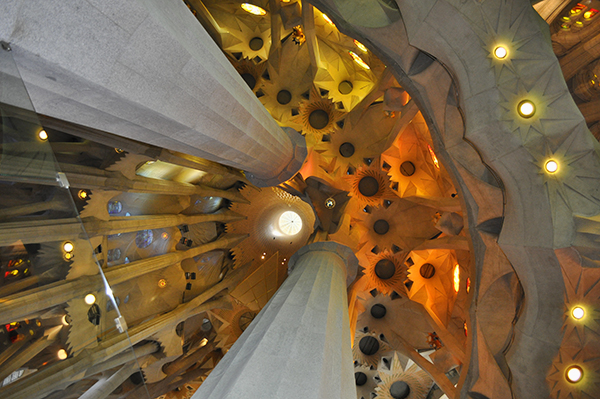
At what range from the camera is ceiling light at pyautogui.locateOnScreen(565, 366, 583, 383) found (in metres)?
5.67

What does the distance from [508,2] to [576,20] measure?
3.18 meters

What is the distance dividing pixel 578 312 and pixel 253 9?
500 inches

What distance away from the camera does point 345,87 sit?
13141mm

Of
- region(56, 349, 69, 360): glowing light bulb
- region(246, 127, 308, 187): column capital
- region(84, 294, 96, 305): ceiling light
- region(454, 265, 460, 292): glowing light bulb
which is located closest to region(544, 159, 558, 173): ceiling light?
region(246, 127, 308, 187): column capital

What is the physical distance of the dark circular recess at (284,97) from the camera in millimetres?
14016

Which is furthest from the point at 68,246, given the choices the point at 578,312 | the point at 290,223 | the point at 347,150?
the point at 290,223

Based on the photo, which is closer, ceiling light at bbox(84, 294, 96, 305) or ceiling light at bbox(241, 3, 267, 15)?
ceiling light at bbox(84, 294, 96, 305)

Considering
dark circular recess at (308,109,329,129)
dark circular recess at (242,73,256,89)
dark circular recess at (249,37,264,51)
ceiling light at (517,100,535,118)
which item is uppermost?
dark circular recess at (249,37,264,51)

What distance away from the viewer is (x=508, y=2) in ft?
17.2

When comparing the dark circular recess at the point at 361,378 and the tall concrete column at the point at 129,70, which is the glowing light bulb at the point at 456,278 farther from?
the tall concrete column at the point at 129,70

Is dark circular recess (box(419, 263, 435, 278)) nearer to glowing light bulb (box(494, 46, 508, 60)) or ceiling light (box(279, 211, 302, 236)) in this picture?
ceiling light (box(279, 211, 302, 236))

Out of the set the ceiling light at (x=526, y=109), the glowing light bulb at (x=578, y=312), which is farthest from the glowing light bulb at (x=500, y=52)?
the glowing light bulb at (x=578, y=312)

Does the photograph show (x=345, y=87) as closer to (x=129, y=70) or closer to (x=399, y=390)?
(x=129, y=70)

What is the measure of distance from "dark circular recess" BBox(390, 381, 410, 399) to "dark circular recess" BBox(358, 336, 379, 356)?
5.19 feet
